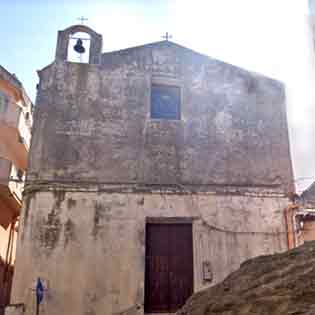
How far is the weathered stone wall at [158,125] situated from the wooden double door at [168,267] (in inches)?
52.9

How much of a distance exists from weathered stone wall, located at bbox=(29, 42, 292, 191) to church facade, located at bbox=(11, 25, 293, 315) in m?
0.03

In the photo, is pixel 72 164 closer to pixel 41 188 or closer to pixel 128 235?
pixel 41 188

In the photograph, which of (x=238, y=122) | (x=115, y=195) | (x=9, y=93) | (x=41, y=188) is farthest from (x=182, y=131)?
(x=9, y=93)

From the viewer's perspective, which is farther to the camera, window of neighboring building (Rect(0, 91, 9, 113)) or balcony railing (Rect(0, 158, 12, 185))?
window of neighboring building (Rect(0, 91, 9, 113))

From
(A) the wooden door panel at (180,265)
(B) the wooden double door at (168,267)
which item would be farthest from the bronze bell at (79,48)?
(A) the wooden door panel at (180,265)

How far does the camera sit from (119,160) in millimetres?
10523

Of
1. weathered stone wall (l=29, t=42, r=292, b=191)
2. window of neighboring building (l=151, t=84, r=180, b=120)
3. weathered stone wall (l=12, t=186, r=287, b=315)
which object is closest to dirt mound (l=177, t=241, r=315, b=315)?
weathered stone wall (l=12, t=186, r=287, b=315)

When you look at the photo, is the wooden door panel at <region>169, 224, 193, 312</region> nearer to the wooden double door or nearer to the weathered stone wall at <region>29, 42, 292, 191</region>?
the wooden double door

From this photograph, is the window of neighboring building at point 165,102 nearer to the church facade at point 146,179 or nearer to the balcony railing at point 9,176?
the church facade at point 146,179

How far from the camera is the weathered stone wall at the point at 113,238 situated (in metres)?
9.19

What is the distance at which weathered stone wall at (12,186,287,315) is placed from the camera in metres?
9.19

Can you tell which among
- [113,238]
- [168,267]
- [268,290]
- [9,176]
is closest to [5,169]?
[9,176]

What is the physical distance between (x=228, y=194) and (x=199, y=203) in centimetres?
83

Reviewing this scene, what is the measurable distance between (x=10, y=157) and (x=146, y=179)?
7.70 meters
